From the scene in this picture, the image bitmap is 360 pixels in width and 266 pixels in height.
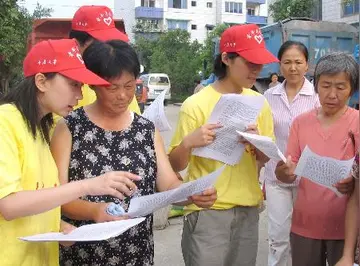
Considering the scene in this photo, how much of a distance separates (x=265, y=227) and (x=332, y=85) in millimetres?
2703

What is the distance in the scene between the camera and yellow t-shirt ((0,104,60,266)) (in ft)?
5.02

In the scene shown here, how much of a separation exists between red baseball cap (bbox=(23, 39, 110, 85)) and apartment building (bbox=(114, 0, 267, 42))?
45686mm

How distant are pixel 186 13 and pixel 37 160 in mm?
49178

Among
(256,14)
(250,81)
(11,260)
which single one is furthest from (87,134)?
(256,14)

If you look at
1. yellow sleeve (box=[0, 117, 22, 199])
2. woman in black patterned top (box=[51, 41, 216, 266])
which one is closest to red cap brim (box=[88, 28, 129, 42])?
woman in black patterned top (box=[51, 41, 216, 266])

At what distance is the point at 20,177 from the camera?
1.56m

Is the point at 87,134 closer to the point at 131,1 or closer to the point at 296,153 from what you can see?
the point at 296,153

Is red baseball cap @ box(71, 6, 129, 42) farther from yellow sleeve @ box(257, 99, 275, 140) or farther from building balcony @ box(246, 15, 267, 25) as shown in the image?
building balcony @ box(246, 15, 267, 25)

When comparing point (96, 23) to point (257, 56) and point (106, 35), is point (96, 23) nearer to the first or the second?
point (106, 35)

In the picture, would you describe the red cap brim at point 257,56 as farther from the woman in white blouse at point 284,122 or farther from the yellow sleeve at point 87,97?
the woman in white blouse at point 284,122

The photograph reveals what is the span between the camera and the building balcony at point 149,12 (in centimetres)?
4803

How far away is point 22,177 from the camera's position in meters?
1.61

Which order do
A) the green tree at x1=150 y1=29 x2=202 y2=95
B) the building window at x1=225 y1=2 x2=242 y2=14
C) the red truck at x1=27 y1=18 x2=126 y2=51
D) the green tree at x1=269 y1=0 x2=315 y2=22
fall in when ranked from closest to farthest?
the red truck at x1=27 y1=18 x2=126 y2=51 → the green tree at x1=269 y1=0 x2=315 y2=22 → the green tree at x1=150 y1=29 x2=202 y2=95 → the building window at x1=225 y1=2 x2=242 y2=14

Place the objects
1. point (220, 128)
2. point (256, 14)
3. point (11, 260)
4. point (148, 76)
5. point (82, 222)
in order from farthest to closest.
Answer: point (256, 14), point (148, 76), point (220, 128), point (82, 222), point (11, 260)
